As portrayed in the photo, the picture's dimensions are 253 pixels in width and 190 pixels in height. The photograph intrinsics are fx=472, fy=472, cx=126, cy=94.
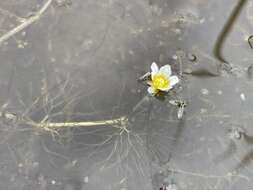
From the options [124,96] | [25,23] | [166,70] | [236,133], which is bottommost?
[236,133]

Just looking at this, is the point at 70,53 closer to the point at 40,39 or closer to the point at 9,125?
the point at 40,39

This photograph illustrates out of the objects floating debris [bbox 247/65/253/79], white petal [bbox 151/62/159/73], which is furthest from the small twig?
floating debris [bbox 247/65/253/79]

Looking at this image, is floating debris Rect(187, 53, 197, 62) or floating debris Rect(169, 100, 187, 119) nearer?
floating debris Rect(169, 100, 187, 119)

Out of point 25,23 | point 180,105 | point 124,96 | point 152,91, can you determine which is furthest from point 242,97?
point 25,23

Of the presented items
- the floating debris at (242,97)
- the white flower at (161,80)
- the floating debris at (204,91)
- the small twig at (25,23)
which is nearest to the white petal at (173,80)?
the white flower at (161,80)

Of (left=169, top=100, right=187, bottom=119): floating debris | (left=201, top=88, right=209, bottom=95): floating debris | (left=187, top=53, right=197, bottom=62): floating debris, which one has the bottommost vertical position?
(left=169, top=100, right=187, bottom=119): floating debris

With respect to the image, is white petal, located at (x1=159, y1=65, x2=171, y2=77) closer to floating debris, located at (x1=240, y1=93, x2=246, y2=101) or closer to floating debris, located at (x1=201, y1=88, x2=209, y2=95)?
floating debris, located at (x1=201, y1=88, x2=209, y2=95)

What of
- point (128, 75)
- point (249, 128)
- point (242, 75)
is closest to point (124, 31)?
point (128, 75)

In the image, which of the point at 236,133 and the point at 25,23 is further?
the point at 25,23

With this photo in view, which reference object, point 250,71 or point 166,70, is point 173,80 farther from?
point 250,71
